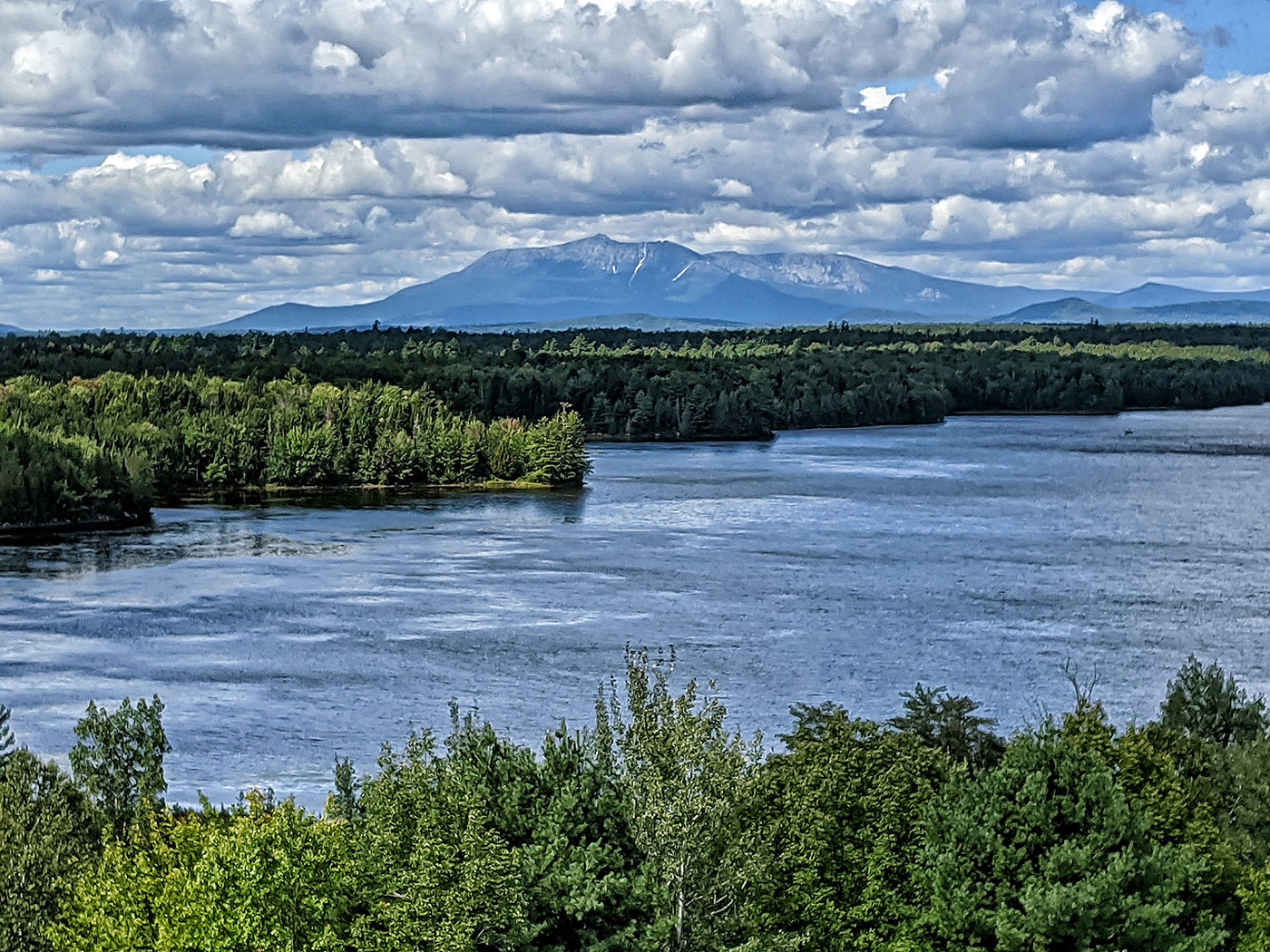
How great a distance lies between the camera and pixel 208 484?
93.9m

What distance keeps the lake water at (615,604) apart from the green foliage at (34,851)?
27.3 ft

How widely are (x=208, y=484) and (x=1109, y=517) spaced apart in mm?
46268

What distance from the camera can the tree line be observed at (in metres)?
92.9

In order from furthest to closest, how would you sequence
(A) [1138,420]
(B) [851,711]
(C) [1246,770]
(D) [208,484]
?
(A) [1138,420]
(D) [208,484]
(B) [851,711]
(C) [1246,770]

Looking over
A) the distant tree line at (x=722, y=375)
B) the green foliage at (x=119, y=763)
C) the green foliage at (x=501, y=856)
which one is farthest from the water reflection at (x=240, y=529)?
the green foliage at (x=501, y=856)

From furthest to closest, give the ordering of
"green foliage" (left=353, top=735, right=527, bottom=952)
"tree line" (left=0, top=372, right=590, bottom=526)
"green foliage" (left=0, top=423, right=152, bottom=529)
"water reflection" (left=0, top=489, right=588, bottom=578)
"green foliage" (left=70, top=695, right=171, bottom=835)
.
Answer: "tree line" (left=0, top=372, right=590, bottom=526) < "green foliage" (left=0, top=423, right=152, bottom=529) < "water reflection" (left=0, top=489, right=588, bottom=578) < "green foliage" (left=70, top=695, right=171, bottom=835) < "green foliage" (left=353, top=735, right=527, bottom=952)

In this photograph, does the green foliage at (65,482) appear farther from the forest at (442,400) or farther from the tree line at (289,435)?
the tree line at (289,435)

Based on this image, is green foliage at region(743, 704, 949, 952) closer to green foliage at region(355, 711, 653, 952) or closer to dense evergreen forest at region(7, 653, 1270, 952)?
dense evergreen forest at region(7, 653, 1270, 952)

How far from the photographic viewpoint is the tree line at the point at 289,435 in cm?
9288

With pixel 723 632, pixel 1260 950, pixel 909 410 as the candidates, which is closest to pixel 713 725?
pixel 1260 950

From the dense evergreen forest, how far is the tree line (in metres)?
67.0

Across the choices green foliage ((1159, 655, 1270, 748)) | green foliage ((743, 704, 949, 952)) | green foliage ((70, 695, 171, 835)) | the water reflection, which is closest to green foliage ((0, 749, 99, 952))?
green foliage ((70, 695, 171, 835))

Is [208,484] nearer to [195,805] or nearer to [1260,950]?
[195,805]

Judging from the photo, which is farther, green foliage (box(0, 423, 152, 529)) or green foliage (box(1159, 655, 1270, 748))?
green foliage (box(0, 423, 152, 529))
